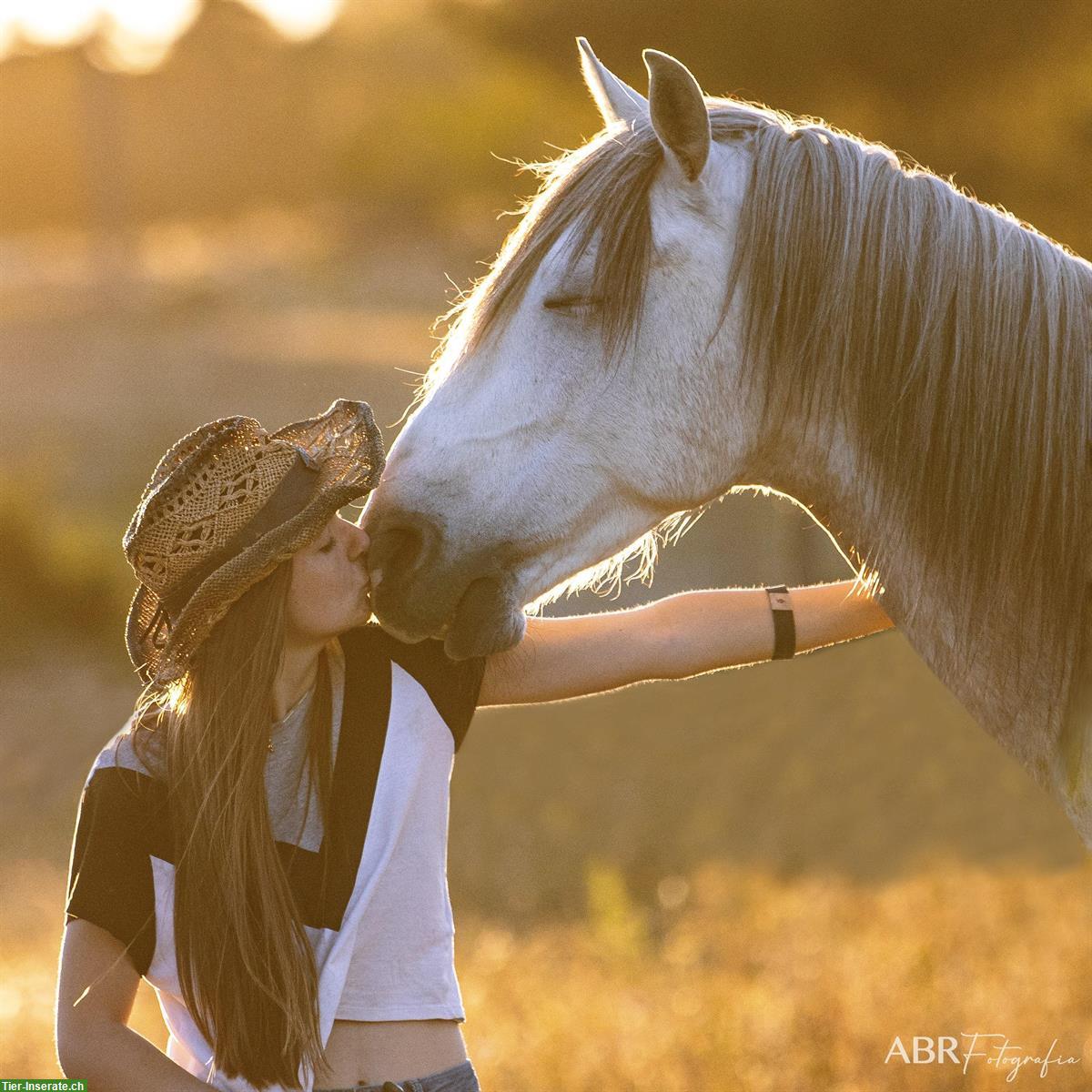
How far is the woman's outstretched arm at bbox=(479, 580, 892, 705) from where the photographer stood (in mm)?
2412

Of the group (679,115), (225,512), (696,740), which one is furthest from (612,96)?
(696,740)

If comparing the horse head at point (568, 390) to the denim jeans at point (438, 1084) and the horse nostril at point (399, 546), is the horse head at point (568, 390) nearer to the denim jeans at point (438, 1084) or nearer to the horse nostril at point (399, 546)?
the horse nostril at point (399, 546)

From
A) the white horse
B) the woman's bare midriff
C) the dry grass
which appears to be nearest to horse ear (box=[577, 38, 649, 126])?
the white horse

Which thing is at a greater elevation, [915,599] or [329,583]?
[329,583]

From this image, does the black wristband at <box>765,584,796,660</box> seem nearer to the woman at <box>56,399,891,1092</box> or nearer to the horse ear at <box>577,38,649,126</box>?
the woman at <box>56,399,891,1092</box>

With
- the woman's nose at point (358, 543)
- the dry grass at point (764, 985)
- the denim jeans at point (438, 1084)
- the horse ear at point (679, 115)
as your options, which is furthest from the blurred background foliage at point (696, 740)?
the denim jeans at point (438, 1084)

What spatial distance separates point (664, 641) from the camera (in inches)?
A: 96.1

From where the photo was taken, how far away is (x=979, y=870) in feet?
24.0

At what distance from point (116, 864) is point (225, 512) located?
0.55 meters

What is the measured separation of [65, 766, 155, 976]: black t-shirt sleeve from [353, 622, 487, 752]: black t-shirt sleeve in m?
0.47

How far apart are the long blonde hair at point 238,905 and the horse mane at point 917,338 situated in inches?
29.3

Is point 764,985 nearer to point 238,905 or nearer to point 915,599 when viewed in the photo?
point 915,599

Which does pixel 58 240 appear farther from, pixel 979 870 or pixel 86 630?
pixel 979 870

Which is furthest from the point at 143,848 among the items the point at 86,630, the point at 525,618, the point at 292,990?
the point at 86,630
